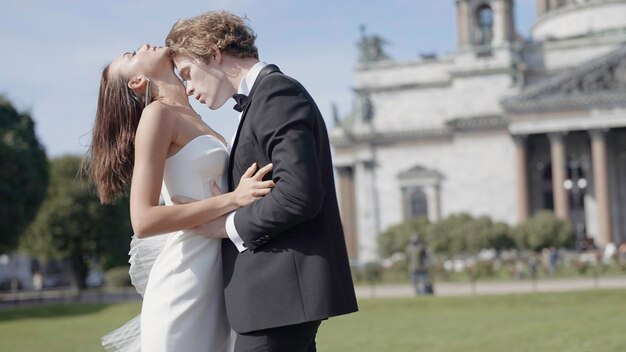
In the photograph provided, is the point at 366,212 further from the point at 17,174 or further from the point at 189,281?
the point at 189,281

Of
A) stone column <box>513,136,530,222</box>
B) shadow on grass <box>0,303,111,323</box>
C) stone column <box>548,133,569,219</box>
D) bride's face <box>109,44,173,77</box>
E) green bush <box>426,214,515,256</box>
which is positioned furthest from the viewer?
stone column <box>513,136,530,222</box>

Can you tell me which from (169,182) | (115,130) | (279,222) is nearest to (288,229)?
(279,222)

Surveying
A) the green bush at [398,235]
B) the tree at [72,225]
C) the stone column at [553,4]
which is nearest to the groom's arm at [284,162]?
the green bush at [398,235]

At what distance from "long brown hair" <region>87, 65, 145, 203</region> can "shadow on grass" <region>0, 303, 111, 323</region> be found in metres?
31.5

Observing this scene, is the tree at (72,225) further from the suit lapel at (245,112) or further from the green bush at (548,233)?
the suit lapel at (245,112)

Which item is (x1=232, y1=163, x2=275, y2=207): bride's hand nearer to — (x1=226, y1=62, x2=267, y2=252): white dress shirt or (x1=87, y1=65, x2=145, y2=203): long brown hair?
(x1=226, y1=62, x2=267, y2=252): white dress shirt

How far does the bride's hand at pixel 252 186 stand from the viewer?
5.32 m

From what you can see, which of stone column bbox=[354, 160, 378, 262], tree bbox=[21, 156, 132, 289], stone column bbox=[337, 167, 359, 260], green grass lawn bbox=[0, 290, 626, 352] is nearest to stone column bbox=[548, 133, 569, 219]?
stone column bbox=[354, 160, 378, 262]

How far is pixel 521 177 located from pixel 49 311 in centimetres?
3888

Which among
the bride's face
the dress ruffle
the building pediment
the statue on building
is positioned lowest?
the dress ruffle

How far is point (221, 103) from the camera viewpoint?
5688 mm

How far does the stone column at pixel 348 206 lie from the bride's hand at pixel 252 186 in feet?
231

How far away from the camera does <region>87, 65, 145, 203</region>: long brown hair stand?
602 cm

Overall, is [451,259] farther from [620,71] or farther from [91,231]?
[91,231]
